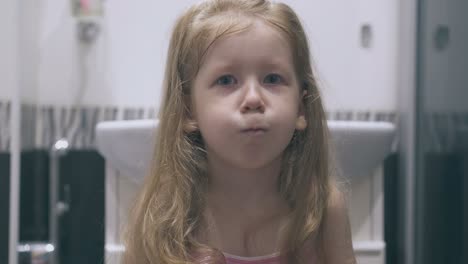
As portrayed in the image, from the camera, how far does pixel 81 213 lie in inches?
69.7

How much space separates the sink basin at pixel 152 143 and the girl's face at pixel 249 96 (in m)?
0.37

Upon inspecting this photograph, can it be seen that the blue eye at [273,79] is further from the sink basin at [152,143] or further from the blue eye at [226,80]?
the sink basin at [152,143]

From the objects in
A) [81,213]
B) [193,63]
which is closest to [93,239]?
[81,213]

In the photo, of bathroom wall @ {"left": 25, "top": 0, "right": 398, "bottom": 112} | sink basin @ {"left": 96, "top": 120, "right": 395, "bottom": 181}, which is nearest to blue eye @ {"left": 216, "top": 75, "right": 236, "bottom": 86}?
sink basin @ {"left": 96, "top": 120, "right": 395, "bottom": 181}

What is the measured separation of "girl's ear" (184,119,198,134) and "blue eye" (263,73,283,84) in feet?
0.46

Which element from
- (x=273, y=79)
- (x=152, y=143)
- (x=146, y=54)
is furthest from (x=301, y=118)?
(x=146, y=54)

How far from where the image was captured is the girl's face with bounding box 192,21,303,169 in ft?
2.53

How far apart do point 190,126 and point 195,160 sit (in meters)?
0.06

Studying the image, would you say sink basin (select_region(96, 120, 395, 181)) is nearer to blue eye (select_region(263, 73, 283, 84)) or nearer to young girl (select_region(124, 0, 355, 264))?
young girl (select_region(124, 0, 355, 264))

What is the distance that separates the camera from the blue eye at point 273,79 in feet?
2.64

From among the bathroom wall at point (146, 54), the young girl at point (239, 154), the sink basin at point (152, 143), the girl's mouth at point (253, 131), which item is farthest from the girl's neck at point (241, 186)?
the bathroom wall at point (146, 54)

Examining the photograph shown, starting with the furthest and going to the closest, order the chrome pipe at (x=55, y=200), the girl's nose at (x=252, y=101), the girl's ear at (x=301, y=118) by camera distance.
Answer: the chrome pipe at (x=55, y=200) < the girl's ear at (x=301, y=118) < the girl's nose at (x=252, y=101)

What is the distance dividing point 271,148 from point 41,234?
1244mm

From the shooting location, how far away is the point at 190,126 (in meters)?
0.87
